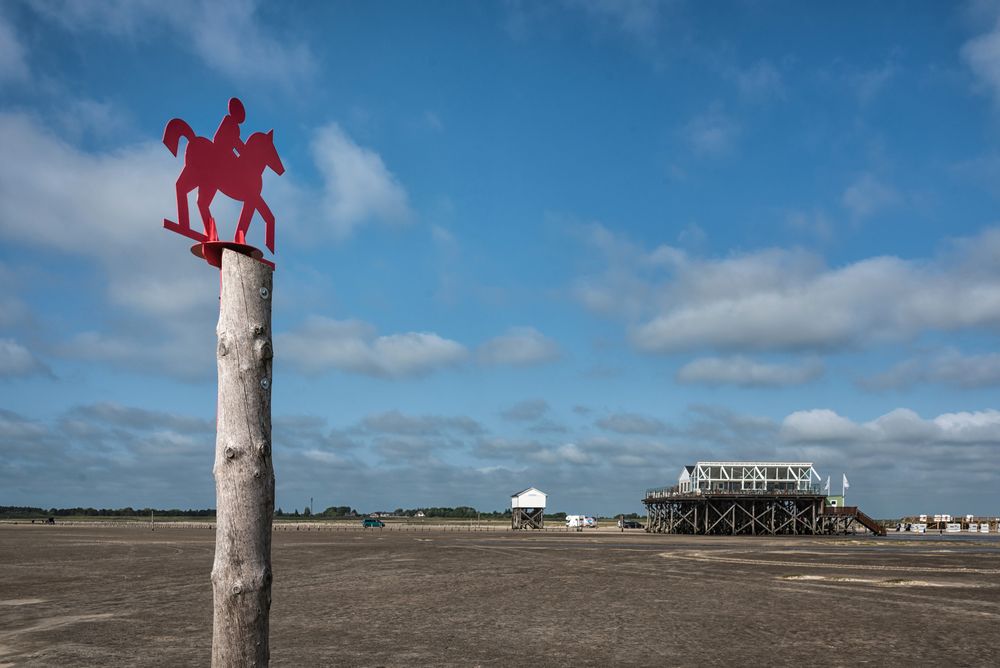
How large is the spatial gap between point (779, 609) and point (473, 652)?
27.1 ft

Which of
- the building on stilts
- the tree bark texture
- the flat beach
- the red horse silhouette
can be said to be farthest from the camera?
the building on stilts

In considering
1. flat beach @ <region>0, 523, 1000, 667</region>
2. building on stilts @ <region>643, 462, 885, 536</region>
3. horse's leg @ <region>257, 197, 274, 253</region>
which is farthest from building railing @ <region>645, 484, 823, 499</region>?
horse's leg @ <region>257, 197, 274, 253</region>

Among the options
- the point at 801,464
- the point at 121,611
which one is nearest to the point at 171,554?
the point at 121,611

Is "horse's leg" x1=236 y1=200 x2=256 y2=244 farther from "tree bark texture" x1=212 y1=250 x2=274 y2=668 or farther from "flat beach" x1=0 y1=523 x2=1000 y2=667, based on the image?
"flat beach" x1=0 y1=523 x2=1000 y2=667

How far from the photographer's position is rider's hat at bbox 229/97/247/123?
4.64 metres

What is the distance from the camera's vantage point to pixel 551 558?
1305 inches

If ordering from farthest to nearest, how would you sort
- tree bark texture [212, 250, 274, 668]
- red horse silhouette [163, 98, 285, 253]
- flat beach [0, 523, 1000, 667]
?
flat beach [0, 523, 1000, 667] → red horse silhouette [163, 98, 285, 253] → tree bark texture [212, 250, 274, 668]

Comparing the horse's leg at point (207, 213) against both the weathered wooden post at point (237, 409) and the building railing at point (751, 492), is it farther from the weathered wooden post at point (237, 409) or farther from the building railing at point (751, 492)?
the building railing at point (751, 492)

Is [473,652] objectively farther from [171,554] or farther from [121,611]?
[171,554]

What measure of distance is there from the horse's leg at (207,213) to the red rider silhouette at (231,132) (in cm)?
29

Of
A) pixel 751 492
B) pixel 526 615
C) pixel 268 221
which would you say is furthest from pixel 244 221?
pixel 751 492

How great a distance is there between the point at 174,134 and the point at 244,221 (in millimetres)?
622

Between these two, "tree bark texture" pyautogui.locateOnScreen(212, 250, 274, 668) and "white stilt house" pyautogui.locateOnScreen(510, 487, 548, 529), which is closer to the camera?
"tree bark texture" pyautogui.locateOnScreen(212, 250, 274, 668)

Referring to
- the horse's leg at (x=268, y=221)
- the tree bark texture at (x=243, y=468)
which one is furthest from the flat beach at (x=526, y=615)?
the horse's leg at (x=268, y=221)
